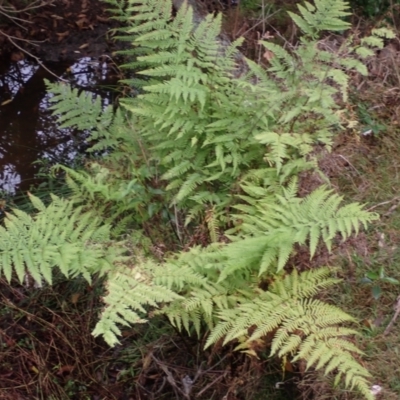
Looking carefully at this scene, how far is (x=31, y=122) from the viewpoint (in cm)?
556

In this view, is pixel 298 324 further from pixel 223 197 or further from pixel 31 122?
pixel 31 122

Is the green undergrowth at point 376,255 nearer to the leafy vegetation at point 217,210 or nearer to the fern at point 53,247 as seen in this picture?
the leafy vegetation at point 217,210

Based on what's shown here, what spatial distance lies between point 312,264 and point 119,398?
4.58 feet

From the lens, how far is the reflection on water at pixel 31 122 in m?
5.09

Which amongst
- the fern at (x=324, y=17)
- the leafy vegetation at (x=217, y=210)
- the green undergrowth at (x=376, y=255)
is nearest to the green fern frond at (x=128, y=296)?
the leafy vegetation at (x=217, y=210)

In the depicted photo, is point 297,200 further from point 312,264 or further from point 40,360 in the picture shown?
point 40,360

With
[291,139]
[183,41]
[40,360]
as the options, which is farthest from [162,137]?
[40,360]

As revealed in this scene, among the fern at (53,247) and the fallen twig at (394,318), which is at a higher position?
the fern at (53,247)

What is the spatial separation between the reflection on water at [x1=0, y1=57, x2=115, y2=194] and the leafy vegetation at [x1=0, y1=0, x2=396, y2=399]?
4.44ft

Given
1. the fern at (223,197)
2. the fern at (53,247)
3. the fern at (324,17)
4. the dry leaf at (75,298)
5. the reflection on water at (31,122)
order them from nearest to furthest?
the fern at (223,197) → the fern at (53,247) → the fern at (324,17) → the dry leaf at (75,298) → the reflection on water at (31,122)

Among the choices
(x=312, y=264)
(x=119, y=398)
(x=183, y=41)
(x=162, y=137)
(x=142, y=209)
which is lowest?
(x=119, y=398)

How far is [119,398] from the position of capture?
3357mm

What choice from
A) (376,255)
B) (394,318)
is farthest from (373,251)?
(394,318)

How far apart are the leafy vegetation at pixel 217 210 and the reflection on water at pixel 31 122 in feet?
4.44
